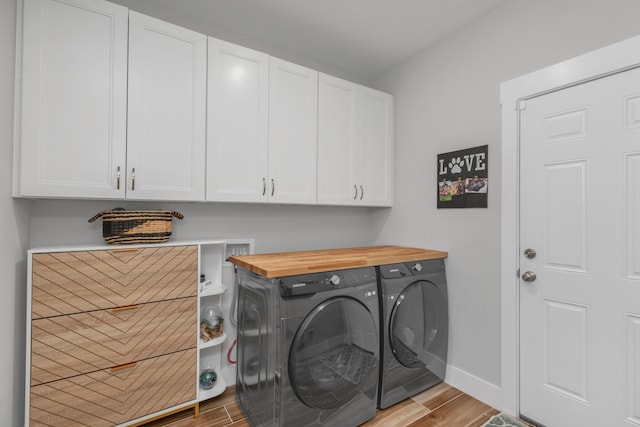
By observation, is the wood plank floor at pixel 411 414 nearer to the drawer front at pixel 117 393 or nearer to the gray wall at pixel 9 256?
the drawer front at pixel 117 393

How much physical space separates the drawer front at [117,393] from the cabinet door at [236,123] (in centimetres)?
104

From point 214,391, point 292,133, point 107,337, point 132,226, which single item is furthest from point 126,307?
point 292,133

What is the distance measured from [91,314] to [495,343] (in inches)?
97.4

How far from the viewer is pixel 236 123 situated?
6.30ft

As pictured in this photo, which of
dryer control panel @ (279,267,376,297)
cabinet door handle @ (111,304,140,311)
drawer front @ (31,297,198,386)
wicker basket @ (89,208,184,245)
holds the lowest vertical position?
drawer front @ (31,297,198,386)

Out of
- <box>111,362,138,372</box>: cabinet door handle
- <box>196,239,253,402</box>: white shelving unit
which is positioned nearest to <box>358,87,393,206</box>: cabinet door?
<box>196,239,253,402</box>: white shelving unit

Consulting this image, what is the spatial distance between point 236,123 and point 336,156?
2.76 ft

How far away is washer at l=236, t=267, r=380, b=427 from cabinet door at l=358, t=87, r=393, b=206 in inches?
38.2

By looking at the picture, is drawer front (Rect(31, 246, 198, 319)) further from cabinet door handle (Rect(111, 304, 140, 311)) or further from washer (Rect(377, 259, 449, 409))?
washer (Rect(377, 259, 449, 409))

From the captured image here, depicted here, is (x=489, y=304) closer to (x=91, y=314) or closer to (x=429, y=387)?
(x=429, y=387)

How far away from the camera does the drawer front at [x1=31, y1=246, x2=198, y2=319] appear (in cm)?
140

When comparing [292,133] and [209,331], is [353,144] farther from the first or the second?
[209,331]

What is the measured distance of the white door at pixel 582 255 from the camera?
1458 mm

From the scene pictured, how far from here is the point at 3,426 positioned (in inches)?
53.4
